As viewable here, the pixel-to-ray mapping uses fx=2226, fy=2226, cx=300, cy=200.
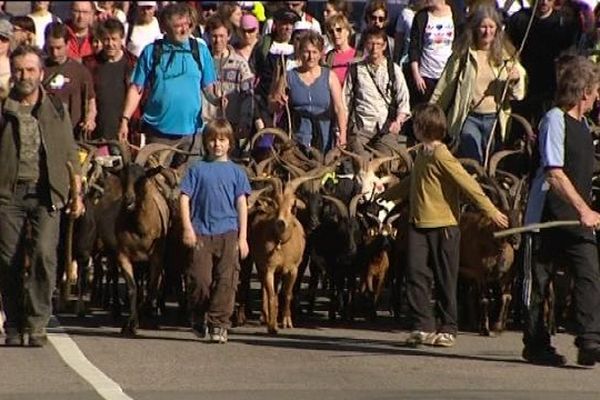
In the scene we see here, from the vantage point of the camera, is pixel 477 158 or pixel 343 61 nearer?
pixel 477 158

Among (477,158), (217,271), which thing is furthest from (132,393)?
(477,158)

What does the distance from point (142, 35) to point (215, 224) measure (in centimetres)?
814

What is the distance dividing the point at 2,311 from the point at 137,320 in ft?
3.61

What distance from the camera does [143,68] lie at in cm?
1956

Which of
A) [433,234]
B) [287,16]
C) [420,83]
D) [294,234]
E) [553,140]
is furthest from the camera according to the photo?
[287,16]

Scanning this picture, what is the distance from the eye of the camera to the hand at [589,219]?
15.3 meters

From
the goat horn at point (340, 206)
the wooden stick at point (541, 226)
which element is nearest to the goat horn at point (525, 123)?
the goat horn at point (340, 206)

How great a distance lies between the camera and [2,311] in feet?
57.3

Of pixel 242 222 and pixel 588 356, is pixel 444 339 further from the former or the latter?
pixel 242 222

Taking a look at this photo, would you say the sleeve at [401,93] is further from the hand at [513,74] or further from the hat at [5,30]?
the hat at [5,30]

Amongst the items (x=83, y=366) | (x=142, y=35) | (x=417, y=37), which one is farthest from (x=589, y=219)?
(x=142, y=35)

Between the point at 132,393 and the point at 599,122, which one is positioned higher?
the point at 599,122

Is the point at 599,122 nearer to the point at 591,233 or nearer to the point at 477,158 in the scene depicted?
the point at 477,158

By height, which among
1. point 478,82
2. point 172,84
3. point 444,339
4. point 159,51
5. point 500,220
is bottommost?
point 444,339
